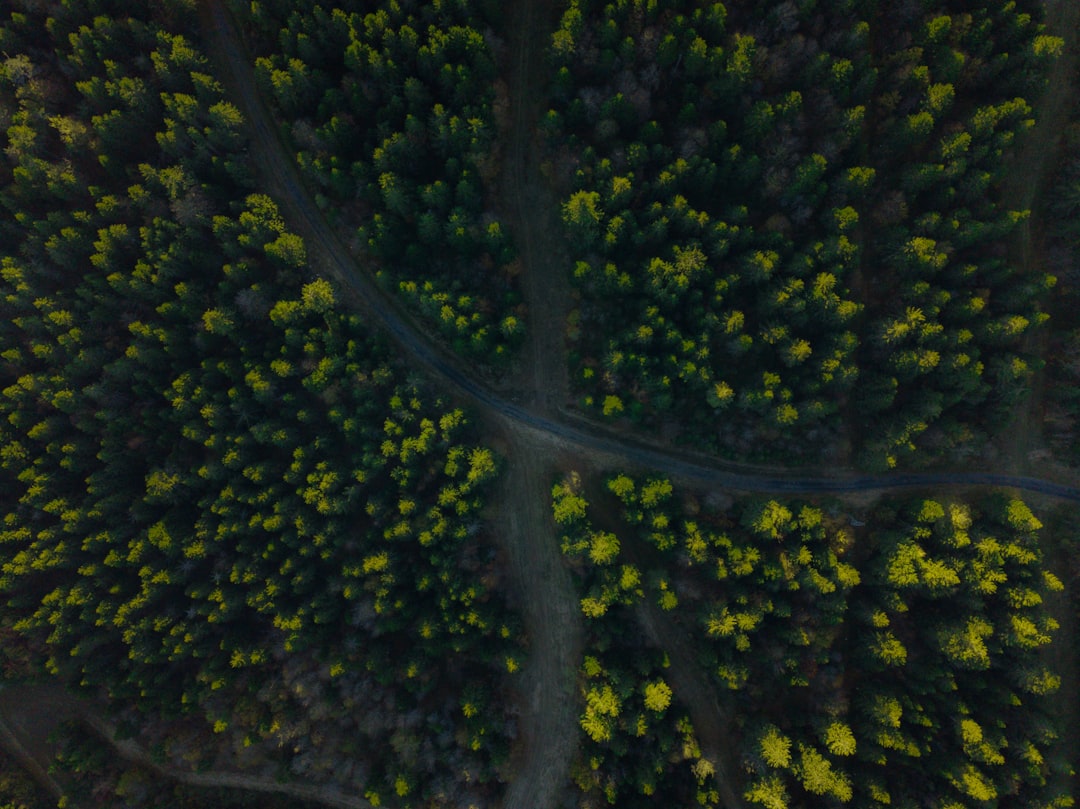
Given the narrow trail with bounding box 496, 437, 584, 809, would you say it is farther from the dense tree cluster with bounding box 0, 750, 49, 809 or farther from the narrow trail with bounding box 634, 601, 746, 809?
the dense tree cluster with bounding box 0, 750, 49, 809

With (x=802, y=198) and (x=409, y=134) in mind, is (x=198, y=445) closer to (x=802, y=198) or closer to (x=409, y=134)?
(x=409, y=134)

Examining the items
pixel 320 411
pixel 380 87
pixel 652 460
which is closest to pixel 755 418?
pixel 652 460

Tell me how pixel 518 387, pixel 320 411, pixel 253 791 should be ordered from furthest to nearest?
pixel 253 791 → pixel 518 387 → pixel 320 411

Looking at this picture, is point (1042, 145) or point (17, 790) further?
point (17, 790)

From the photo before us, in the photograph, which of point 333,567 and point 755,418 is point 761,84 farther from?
point 333,567

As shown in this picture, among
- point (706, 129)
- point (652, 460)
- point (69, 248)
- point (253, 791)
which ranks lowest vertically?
point (253, 791)

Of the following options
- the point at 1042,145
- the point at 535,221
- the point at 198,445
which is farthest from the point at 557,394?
the point at 1042,145

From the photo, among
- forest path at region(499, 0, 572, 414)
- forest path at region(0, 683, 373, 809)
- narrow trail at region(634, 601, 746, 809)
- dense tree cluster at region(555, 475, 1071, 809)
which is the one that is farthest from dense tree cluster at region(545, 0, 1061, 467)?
forest path at region(0, 683, 373, 809)
